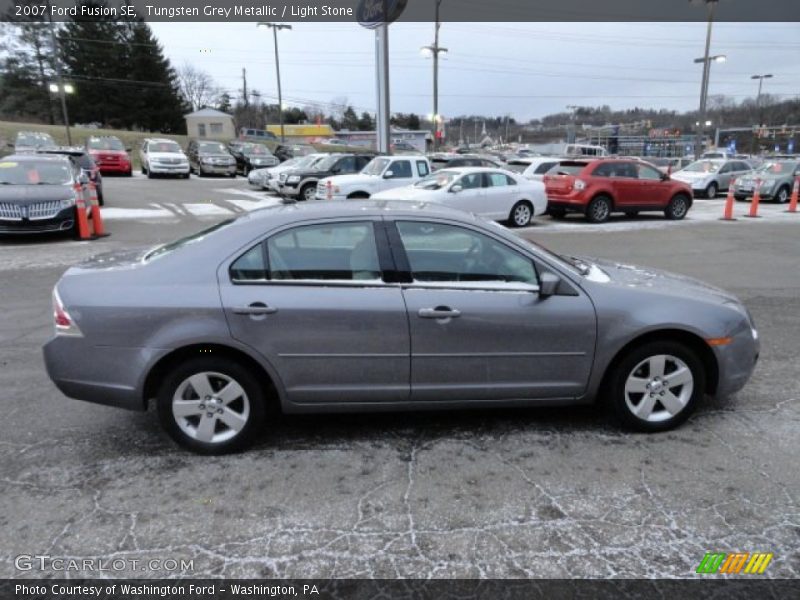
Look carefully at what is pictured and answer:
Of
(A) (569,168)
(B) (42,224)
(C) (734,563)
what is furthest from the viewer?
(A) (569,168)

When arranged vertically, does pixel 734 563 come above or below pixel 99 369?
Result: below

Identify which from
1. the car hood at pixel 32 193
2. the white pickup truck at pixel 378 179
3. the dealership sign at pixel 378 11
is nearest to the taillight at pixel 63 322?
the car hood at pixel 32 193

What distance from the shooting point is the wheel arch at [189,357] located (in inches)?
134

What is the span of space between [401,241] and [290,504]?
1.67m

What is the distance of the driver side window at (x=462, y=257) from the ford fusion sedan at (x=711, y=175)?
2192cm

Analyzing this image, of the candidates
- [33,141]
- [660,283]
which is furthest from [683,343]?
[33,141]

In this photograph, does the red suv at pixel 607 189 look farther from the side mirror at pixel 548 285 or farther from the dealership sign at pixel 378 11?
the side mirror at pixel 548 285

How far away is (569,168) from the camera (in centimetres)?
1588

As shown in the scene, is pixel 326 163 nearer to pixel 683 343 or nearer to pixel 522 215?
pixel 522 215

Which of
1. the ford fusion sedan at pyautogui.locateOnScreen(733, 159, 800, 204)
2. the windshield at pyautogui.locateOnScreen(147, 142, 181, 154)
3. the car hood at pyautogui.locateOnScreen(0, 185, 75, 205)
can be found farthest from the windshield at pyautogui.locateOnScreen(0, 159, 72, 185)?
the ford fusion sedan at pyautogui.locateOnScreen(733, 159, 800, 204)

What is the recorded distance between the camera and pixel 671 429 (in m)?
3.86

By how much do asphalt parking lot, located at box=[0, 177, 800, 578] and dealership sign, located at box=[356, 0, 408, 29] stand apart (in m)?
19.8

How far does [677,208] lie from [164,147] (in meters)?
23.3

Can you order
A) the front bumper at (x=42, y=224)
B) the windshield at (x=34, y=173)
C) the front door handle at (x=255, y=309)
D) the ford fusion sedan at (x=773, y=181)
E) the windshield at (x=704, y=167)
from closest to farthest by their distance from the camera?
the front door handle at (x=255, y=309), the front bumper at (x=42, y=224), the windshield at (x=34, y=173), the ford fusion sedan at (x=773, y=181), the windshield at (x=704, y=167)
